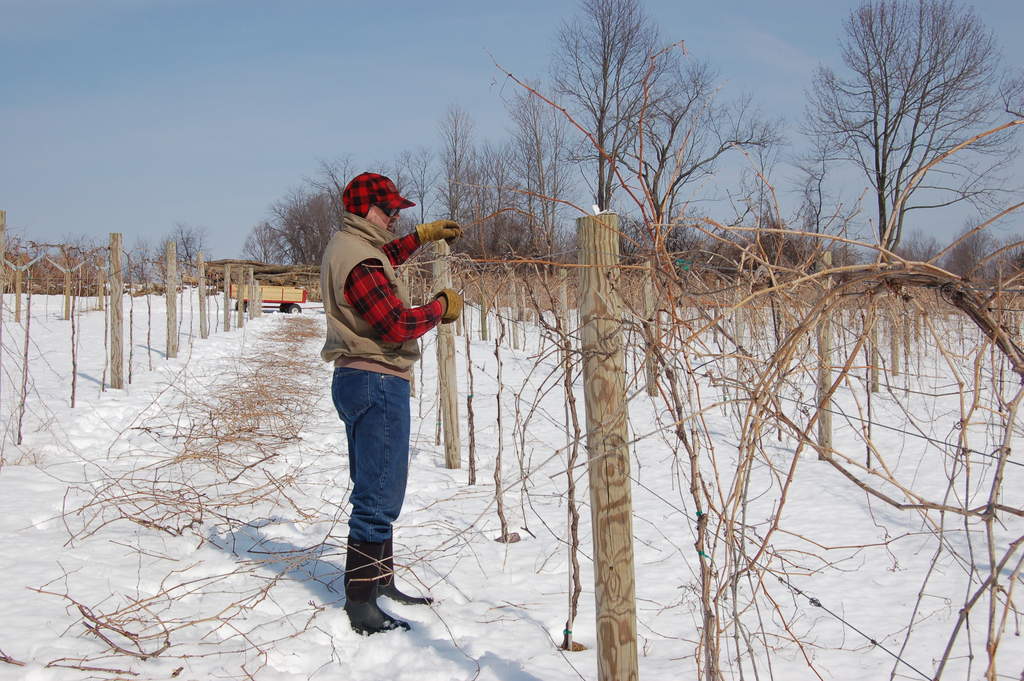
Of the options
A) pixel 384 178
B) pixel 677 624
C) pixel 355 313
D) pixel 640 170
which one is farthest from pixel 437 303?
pixel 677 624

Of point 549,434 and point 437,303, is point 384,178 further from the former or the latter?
point 549,434

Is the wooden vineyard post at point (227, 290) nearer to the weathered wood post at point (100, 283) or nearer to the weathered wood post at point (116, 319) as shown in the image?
the weathered wood post at point (100, 283)

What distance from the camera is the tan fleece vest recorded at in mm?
2422

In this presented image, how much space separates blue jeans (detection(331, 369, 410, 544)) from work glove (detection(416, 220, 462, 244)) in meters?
0.54

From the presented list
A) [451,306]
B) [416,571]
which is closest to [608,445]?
[451,306]

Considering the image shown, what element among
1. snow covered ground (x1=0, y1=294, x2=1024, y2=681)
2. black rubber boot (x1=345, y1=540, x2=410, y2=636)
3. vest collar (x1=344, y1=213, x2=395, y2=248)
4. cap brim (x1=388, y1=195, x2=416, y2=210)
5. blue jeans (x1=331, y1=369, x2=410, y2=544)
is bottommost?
snow covered ground (x1=0, y1=294, x2=1024, y2=681)

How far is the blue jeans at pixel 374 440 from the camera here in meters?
2.46

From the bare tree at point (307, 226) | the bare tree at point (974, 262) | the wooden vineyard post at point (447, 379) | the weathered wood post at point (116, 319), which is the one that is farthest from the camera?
the bare tree at point (307, 226)

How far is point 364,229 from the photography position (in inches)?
99.1

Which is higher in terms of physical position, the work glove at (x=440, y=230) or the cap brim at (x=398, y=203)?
the cap brim at (x=398, y=203)

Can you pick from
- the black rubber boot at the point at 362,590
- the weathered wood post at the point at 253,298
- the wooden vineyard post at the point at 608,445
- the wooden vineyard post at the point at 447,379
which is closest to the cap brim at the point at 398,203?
the wooden vineyard post at the point at 608,445

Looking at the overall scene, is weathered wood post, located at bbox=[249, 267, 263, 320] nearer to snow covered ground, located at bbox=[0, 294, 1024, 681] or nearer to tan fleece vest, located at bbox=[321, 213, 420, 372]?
snow covered ground, located at bbox=[0, 294, 1024, 681]

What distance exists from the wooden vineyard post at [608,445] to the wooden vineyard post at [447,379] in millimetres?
3268

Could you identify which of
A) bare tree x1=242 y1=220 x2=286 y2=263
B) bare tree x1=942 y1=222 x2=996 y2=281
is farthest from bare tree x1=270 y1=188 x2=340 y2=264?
bare tree x1=942 y1=222 x2=996 y2=281
